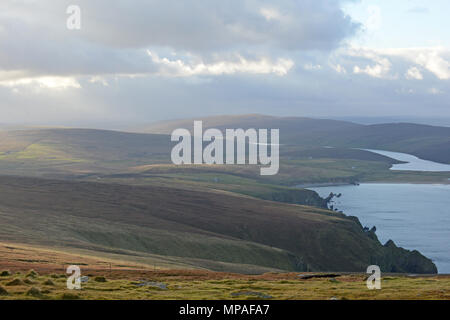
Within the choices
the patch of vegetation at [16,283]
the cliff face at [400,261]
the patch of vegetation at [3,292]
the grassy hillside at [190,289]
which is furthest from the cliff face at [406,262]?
the patch of vegetation at [3,292]

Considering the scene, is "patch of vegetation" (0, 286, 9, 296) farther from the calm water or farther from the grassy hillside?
the calm water

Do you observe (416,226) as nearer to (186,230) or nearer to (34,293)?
(186,230)

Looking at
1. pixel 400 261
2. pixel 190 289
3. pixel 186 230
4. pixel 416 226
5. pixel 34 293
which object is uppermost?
pixel 34 293

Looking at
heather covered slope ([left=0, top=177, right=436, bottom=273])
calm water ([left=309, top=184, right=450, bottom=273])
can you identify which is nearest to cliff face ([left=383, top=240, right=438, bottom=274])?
heather covered slope ([left=0, top=177, right=436, bottom=273])

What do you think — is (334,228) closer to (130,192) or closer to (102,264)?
(130,192)

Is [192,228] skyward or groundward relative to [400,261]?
skyward

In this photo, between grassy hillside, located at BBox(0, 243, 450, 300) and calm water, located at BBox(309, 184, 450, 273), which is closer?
grassy hillside, located at BBox(0, 243, 450, 300)

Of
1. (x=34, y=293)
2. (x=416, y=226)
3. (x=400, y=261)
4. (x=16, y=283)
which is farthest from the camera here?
(x=416, y=226)

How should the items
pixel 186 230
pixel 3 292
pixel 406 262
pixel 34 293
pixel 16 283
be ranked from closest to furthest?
1. pixel 34 293
2. pixel 3 292
3. pixel 16 283
4. pixel 406 262
5. pixel 186 230

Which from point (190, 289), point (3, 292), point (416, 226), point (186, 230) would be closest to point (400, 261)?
point (186, 230)
